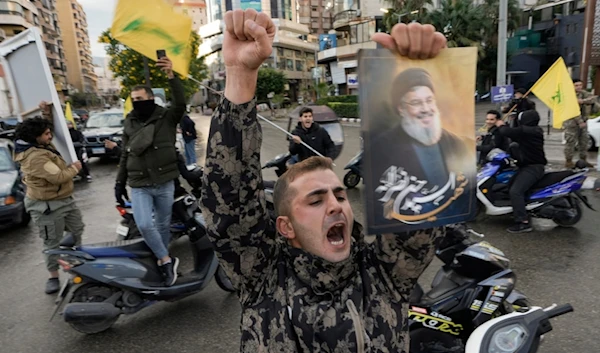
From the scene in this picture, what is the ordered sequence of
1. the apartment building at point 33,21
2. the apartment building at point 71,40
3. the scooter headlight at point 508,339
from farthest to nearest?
the apartment building at point 71,40, the apartment building at point 33,21, the scooter headlight at point 508,339

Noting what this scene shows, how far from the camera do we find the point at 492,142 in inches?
241

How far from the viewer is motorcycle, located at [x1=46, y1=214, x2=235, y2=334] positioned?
10.8 feet

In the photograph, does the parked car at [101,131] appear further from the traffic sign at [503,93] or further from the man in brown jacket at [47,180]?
the traffic sign at [503,93]

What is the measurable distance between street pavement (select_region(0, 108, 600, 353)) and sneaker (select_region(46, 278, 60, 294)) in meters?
0.09

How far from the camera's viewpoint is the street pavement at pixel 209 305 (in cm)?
335

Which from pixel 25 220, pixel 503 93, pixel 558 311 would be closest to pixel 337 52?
pixel 503 93

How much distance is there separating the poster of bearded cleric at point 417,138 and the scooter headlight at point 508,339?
516 millimetres

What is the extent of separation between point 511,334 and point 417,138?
84cm

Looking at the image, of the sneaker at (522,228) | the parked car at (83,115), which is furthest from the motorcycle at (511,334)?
the parked car at (83,115)

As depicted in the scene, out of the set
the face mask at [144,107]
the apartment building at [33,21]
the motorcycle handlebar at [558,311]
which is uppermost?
the apartment building at [33,21]

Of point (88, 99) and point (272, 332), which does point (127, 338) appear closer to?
point (272, 332)

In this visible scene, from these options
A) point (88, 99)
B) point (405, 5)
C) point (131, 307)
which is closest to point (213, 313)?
point (131, 307)

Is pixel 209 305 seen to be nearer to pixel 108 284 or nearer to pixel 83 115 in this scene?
pixel 108 284

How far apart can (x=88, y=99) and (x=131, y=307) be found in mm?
79117
